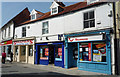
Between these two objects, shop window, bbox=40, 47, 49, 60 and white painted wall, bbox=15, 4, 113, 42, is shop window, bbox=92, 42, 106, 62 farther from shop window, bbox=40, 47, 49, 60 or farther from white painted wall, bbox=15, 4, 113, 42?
shop window, bbox=40, 47, 49, 60

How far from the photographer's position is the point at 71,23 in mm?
12008

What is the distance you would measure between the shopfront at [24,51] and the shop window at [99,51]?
8.74m

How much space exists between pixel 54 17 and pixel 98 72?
7477 mm

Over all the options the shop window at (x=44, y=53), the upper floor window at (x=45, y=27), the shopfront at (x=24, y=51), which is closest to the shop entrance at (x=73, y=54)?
the shop window at (x=44, y=53)

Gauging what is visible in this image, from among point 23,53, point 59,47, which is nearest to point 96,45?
point 59,47

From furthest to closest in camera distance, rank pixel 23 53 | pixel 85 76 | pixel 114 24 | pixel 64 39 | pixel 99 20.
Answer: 1. pixel 23 53
2. pixel 64 39
3. pixel 99 20
4. pixel 114 24
5. pixel 85 76

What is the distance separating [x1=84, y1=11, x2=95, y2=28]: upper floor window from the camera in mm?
10705

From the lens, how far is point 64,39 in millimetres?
12273

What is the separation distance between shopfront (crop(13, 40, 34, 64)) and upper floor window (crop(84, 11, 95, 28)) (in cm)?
800

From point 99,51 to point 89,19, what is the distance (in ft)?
9.86

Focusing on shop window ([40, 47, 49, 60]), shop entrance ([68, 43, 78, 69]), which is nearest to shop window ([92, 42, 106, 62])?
shop entrance ([68, 43, 78, 69])

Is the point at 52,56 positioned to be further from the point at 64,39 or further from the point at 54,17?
the point at 54,17

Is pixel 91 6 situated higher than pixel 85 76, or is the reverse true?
pixel 91 6

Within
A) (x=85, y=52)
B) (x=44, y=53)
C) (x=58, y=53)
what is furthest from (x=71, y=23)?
(x=44, y=53)
